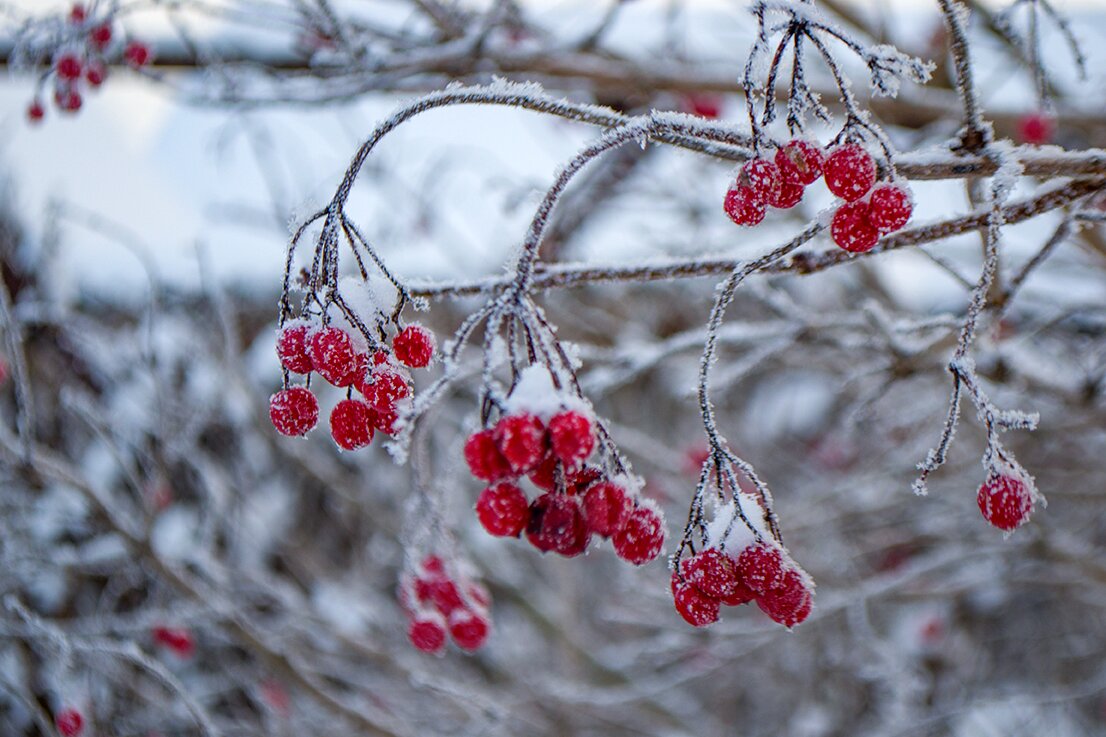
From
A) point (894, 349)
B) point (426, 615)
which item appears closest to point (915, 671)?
point (894, 349)

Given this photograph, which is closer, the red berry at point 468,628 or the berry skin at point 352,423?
the berry skin at point 352,423

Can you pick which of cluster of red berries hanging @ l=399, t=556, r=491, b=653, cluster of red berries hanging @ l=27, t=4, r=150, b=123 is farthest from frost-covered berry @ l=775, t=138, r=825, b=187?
cluster of red berries hanging @ l=27, t=4, r=150, b=123

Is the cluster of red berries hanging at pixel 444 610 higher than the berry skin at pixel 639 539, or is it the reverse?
the cluster of red berries hanging at pixel 444 610

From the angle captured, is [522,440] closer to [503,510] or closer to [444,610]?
[503,510]

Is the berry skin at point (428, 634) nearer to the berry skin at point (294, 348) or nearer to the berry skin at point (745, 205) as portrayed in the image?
the berry skin at point (294, 348)

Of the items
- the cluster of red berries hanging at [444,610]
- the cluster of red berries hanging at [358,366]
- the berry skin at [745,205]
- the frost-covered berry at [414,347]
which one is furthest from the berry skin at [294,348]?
the cluster of red berries hanging at [444,610]

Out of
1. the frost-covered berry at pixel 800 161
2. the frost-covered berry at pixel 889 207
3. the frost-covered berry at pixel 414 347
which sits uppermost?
the frost-covered berry at pixel 800 161

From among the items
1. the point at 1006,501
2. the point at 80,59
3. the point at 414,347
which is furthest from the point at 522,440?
the point at 80,59

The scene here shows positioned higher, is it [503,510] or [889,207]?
[889,207]
